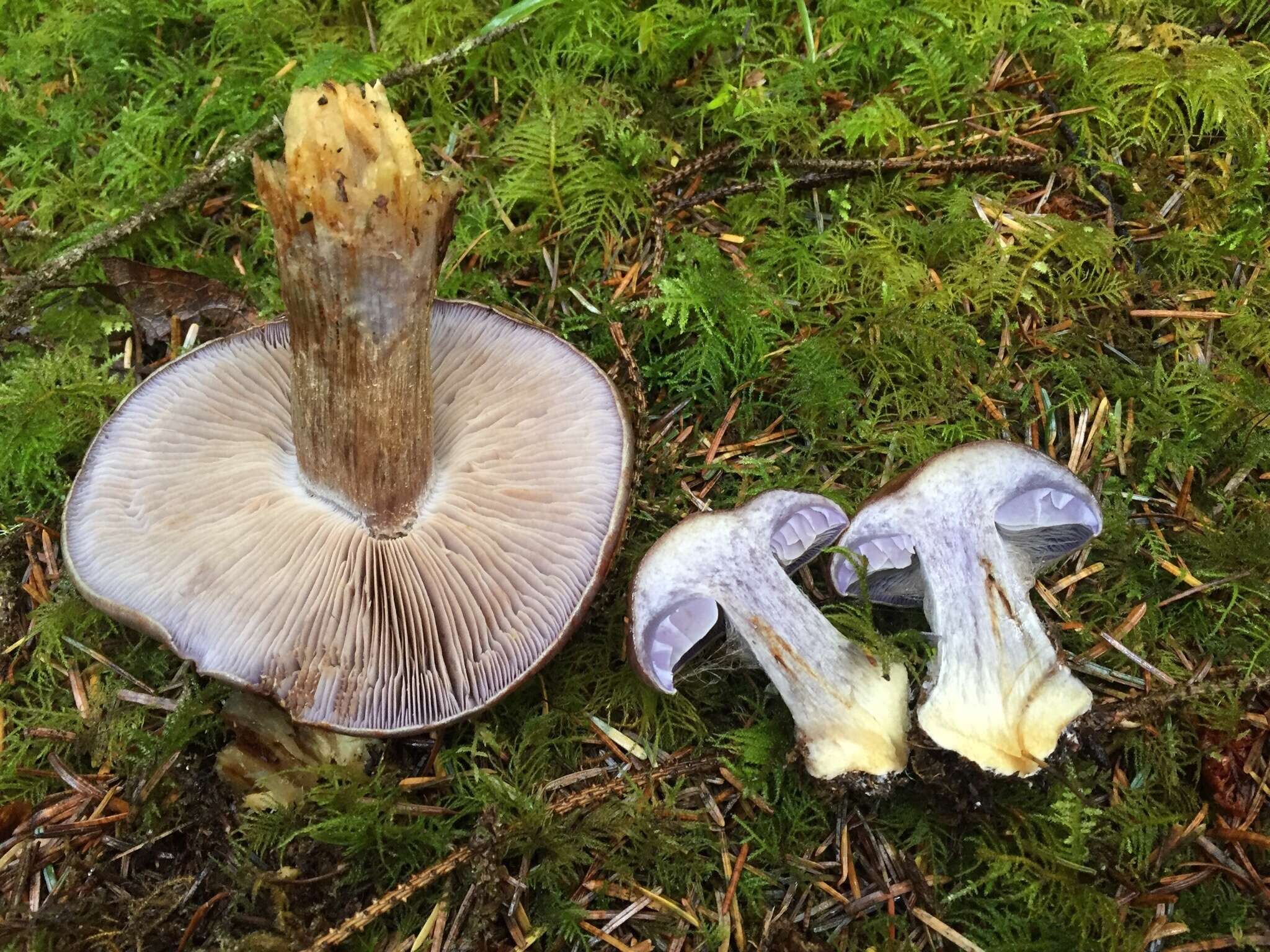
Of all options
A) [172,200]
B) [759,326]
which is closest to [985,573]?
[759,326]

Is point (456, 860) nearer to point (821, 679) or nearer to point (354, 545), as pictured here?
point (354, 545)

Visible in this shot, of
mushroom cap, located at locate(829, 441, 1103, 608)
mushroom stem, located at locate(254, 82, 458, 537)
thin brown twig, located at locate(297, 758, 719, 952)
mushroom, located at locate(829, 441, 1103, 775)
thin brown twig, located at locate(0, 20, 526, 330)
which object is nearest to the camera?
mushroom stem, located at locate(254, 82, 458, 537)

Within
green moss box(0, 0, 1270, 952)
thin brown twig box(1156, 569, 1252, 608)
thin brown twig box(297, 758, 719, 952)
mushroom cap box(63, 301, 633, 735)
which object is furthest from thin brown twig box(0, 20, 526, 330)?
thin brown twig box(1156, 569, 1252, 608)

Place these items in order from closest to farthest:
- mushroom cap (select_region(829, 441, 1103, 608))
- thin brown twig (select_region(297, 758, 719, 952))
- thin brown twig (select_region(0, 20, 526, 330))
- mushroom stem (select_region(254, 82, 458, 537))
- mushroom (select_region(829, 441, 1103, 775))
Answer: mushroom stem (select_region(254, 82, 458, 537)), thin brown twig (select_region(297, 758, 719, 952)), mushroom (select_region(829, 441, 1103, 775)), mushroom cap (select_region(829, 441, 1103, 608)), thin brown twig (select_region(0, 20, 526, 330))

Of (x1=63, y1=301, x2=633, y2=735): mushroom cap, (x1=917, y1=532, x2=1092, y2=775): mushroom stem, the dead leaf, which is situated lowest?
(x1=917, y1=532, x2=1092, y2=775): mushroom stem

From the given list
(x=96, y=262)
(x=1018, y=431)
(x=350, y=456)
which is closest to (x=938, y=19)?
(x=1018, y=431)

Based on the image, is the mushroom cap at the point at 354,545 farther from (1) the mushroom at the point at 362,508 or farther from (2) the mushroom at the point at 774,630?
(2) the mushroom at the point at 774,630

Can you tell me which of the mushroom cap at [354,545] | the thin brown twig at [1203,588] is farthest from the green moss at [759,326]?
the mushroom cap at [354,545]

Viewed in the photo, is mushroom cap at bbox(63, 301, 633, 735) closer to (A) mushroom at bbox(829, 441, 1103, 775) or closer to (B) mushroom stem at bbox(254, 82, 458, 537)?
(B) mushroom stem at bbox(254, 82, 458, 537)
